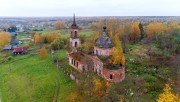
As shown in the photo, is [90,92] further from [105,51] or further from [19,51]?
[19,51]

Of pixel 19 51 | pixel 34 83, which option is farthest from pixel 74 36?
pixel 19 51

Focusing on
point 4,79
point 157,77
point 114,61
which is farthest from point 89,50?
point 4,79

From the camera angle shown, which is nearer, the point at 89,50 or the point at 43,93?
the point at 43,93

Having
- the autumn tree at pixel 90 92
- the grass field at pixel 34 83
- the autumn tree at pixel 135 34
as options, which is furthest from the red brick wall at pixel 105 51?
the autumn tree at pixel 135 34

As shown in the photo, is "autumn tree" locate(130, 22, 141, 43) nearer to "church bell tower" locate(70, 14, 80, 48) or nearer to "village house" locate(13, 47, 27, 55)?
"church bell tower" locate(70, 14, 80, 48)

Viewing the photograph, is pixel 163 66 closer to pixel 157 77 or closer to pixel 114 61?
pixel 157 77

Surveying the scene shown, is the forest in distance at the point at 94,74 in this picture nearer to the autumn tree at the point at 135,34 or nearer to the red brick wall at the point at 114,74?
the red brick wall at the point at 114,74
